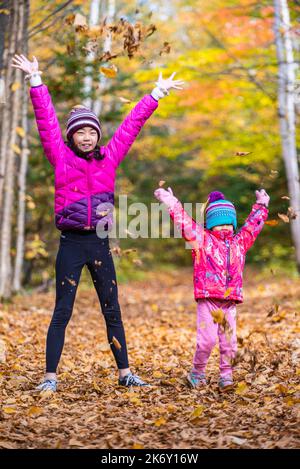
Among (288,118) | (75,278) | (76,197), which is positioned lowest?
(75,278)

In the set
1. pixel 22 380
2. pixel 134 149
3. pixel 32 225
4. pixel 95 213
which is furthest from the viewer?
pixel 134 149

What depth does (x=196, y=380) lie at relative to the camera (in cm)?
497

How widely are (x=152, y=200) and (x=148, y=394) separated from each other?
1423 cm

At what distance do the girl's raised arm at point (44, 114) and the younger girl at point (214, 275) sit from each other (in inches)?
34.2

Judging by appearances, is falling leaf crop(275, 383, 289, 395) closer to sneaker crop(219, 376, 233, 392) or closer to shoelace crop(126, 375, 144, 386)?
sneaker crop(219, 376, 233, 392)

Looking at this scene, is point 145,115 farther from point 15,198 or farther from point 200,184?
point 200,184

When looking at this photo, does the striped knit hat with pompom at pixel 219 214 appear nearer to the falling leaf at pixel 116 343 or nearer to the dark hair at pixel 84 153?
the dark hair at pixel 84 153

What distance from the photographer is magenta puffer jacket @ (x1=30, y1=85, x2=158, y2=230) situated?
4.65 meters

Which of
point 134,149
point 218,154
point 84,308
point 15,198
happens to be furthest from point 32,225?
point 218,154

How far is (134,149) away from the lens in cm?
1831

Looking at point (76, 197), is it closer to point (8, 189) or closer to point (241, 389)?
point (241, 389)

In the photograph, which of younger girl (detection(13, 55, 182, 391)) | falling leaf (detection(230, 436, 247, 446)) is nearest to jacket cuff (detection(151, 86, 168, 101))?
younger girl (detection(13, 55, 182, 391))

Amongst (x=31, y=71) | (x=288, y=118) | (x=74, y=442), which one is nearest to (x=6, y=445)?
(x=74, y=442)
